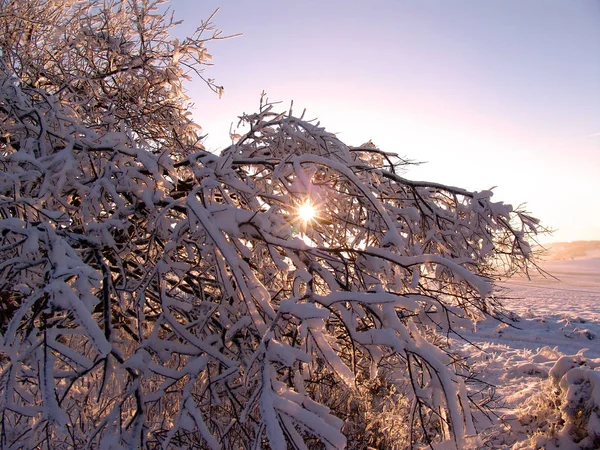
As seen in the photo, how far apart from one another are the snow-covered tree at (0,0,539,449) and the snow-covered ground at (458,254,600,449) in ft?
1.98

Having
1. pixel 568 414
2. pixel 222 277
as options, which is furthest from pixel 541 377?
pixel 222 277

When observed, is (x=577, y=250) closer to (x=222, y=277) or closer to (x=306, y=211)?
(x=306, y=211)

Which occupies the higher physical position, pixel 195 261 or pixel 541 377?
pixel 195 261

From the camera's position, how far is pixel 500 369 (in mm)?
7012

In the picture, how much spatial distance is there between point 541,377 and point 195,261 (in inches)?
263

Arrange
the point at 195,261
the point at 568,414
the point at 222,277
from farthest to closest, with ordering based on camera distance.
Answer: the point at 568,414 < the point at 195,261 < the point at 222,277

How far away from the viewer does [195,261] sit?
2.20 metres

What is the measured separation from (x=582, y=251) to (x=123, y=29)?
2453 inches

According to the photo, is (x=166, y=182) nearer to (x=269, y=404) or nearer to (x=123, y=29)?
(x=269, y=404)

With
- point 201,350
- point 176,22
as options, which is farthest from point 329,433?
point 176,22

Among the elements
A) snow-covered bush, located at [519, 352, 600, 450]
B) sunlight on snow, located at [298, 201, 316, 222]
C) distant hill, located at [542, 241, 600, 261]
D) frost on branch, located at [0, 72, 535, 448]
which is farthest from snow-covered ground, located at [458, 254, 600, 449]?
distant hill, located at [542, 241, 600, 261]

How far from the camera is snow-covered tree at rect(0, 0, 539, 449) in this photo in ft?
4.34

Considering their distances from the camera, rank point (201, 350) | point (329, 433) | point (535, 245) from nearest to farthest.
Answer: point (329, 433), point (201, 350), point (535, 245)

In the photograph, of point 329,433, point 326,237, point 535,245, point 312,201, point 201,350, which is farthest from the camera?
point 535,245
